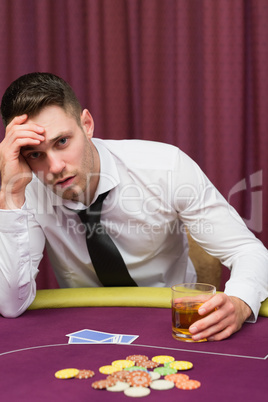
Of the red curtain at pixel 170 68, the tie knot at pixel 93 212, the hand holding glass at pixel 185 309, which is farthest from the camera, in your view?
the red curtain at pixel 170 68

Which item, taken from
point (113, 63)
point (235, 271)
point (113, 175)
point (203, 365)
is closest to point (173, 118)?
point (113, 63)

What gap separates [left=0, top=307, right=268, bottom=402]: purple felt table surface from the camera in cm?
98

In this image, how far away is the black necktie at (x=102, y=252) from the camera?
1958mm

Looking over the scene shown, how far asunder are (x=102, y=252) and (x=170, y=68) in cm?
138

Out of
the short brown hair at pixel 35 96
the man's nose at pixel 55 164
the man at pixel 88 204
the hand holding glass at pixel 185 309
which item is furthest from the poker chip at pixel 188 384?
the short brown hair at pixel 35 96

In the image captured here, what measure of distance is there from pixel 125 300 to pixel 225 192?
1.41 metres

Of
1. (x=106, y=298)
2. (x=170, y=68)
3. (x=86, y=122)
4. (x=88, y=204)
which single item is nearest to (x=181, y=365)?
(x=106, y=298)

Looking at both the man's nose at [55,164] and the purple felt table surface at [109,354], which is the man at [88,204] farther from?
the purple felt table surface at [109,354]

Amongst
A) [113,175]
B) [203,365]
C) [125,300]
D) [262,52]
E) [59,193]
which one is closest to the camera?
[203,365]

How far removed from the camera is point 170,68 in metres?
2.96

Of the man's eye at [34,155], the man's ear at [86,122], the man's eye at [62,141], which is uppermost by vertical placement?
the man's ear at [86,122]

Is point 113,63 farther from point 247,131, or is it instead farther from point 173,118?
point 247,131

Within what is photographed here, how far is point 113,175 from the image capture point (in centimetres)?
203

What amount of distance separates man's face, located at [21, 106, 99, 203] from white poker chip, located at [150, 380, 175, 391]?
0.90m
